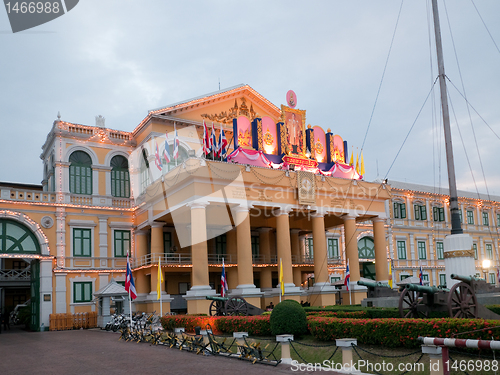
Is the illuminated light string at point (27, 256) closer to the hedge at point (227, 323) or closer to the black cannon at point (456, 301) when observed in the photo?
the hedge at point (227, 323)

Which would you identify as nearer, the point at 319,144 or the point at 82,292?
the point at 82,292

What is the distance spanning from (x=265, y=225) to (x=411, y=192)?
21.2 metres

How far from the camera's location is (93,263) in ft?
121

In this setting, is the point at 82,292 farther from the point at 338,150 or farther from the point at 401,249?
the point at 401,249

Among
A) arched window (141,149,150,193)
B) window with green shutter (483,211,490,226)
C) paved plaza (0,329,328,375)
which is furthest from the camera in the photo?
window with green shutter (483,211,490,226)

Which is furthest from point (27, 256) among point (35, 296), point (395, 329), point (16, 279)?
point (395, 329)

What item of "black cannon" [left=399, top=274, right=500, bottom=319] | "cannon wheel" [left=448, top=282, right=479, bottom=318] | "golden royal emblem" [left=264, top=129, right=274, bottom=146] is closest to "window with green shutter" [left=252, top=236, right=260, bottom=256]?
"golden royal emblem" [left=264, top=129, right=274, bottom=146]

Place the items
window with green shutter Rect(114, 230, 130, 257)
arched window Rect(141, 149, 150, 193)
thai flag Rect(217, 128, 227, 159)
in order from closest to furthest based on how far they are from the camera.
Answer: thai flag Rect(217, 128, 227, 159) → window with green shutter Rect(114, 230, 130, 257) → arched window Rect(141, 149, 150, 193)

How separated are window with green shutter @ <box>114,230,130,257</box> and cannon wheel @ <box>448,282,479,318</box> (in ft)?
89.4

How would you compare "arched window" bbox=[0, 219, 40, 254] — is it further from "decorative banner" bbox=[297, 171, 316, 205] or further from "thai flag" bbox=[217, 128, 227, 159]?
"decorative banner" bbox=[297, 171, 316, 205]

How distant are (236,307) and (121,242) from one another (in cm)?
1587

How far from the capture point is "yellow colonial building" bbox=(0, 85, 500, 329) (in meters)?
A: 32.6

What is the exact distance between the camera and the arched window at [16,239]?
3397 cm

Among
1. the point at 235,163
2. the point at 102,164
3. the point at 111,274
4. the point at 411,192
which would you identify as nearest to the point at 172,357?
the point at 235,163
